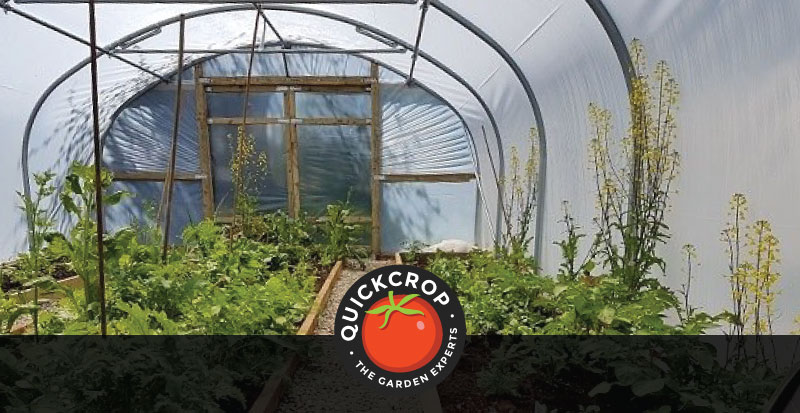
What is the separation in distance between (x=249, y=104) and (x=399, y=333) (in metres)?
5.88

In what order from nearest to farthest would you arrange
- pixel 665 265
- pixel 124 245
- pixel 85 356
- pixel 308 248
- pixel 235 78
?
pixel 85 356 < pixel 665 265 < pixel 124 245 < pixel 308 248 < pixel 235 78

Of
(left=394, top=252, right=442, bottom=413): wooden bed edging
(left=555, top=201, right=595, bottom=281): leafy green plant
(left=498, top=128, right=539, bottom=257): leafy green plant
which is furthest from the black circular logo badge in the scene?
(left=498, top=128, right=539, bottom=257): leafy green plant

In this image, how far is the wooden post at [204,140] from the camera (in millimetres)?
7879

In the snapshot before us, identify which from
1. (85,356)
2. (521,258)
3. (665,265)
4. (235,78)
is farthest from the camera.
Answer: (235,78)

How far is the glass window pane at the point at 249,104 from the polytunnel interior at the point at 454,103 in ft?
0.09

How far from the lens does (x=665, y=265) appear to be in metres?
3.08

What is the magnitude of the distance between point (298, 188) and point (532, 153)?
3718 millimetres

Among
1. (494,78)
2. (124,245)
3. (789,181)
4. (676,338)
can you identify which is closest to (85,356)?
(124,245)

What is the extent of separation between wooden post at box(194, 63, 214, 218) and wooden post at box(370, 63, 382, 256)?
2039 millimetres

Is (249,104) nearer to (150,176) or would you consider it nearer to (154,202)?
(150,176)

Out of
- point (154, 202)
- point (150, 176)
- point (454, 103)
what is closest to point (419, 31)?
point (454, 103)

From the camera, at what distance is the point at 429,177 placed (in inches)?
312

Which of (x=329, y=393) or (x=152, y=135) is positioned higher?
(x=152, y=135)

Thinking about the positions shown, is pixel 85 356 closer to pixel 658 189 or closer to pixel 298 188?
pixel 658 189
